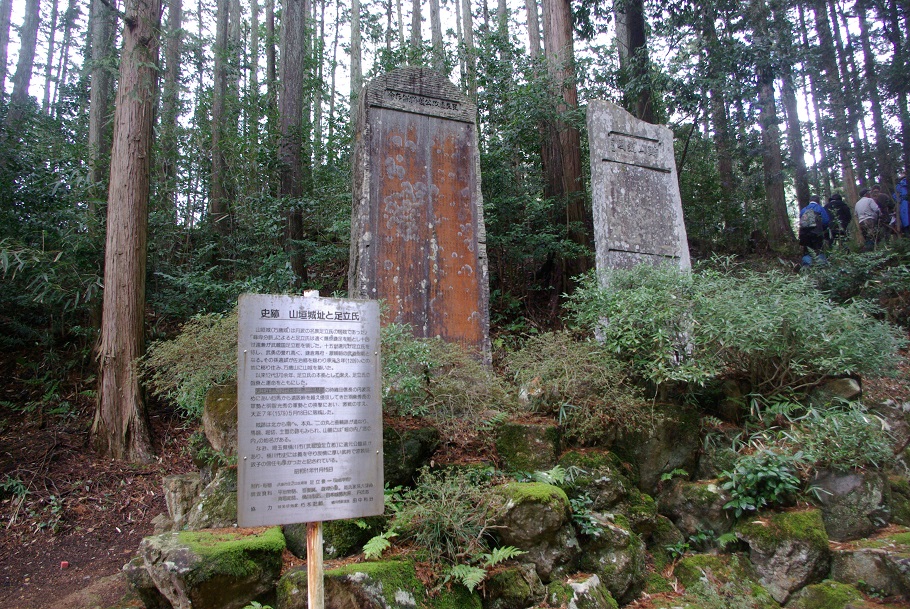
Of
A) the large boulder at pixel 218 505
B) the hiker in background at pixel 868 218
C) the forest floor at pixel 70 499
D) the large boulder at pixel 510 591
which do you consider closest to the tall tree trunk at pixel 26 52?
the forest floor at pixel 70 499

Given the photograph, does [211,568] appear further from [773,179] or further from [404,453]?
[773,179]

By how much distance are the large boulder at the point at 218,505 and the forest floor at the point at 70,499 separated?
660 millimetres

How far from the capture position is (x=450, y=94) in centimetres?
618

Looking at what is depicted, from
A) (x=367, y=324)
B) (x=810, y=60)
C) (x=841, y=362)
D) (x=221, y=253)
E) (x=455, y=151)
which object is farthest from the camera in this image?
(x=221, y=253)

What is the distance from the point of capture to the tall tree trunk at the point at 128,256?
6.30 meters

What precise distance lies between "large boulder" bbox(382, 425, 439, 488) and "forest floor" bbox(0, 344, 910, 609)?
1.92 metres

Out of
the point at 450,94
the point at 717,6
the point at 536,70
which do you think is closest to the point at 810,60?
the point at 717,6

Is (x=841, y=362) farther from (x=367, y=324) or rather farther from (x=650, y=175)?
(x=367, y=324)

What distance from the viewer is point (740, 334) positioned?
14.8ft

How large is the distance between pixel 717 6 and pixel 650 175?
12.7ft

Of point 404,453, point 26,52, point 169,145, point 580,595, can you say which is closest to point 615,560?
point 580,595

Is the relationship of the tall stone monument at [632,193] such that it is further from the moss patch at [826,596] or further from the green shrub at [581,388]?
the moss patch at [826,596]

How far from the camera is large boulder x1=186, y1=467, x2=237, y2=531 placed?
3.88 m

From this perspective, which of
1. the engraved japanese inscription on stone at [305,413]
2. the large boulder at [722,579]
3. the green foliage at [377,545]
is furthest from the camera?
the large boulder at [722,579]
